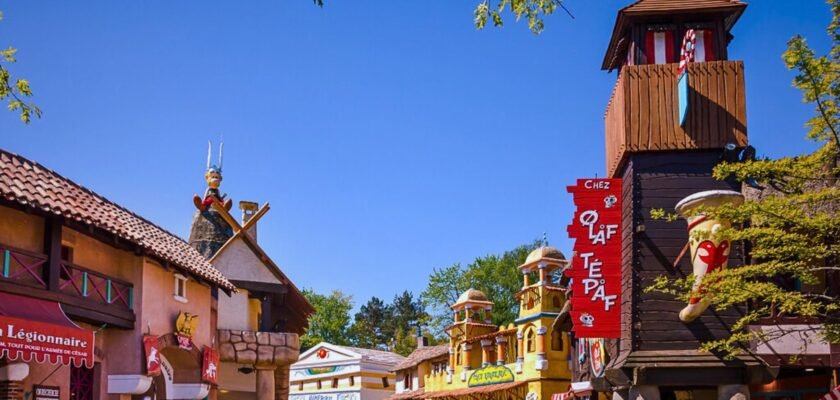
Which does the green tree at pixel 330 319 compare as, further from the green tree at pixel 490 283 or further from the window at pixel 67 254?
the window at pixel 67 254

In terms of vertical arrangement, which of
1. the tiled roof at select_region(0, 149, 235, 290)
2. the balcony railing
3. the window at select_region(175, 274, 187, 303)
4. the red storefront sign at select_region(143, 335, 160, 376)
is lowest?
the red storefront sign at select_region(143, 335, 160, 376)

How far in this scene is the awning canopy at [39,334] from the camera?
54.2ft

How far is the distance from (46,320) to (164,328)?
6.01 meters

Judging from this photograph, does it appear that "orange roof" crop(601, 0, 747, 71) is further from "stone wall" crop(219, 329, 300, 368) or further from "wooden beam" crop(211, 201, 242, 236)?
"wooden beam" crop(211, 201, 242, 236)

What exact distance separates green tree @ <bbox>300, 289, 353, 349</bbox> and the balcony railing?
216 feet

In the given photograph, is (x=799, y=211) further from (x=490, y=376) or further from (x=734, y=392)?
(x=490, y=376)

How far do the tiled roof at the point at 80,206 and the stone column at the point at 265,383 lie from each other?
17.9ft

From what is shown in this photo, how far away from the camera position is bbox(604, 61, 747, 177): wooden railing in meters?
21.1

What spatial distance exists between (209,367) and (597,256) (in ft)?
35.8

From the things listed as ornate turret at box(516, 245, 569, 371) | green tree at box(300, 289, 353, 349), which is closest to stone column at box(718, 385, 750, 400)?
ornate turret at box(516, 245, 569, 371)

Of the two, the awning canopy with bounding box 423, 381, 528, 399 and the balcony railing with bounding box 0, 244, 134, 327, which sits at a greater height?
the balcony railing with bounding box 0, 244, 134, 327

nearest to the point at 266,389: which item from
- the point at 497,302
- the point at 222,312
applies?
Result: the point at 222,312

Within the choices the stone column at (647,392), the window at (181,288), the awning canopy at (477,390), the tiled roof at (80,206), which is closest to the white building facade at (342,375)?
the awning canopy at (477,390)

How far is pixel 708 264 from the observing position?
63.2 ft
